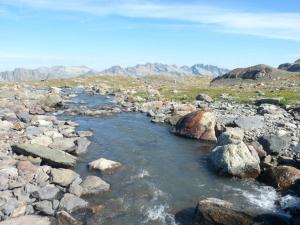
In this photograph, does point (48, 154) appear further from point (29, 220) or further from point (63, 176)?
point (29, 220)

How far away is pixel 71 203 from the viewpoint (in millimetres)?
23594

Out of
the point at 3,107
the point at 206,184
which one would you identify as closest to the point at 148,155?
the point at 206,184

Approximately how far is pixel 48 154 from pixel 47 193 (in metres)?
6.87

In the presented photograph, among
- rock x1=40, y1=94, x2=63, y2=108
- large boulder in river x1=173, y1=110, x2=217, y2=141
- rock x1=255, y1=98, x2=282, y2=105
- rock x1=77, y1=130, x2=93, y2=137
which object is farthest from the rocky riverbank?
rock x1=40, y1=94, x2=63, y2=108

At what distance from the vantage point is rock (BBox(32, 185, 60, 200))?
24.4 m

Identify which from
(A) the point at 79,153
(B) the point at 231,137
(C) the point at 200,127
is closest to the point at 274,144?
(B) the point at 231,137

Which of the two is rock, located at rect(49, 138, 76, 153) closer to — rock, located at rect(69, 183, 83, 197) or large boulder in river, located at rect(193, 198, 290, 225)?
rock, located at rect(69, 183, 83, 197)

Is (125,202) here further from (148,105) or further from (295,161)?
(148,105)

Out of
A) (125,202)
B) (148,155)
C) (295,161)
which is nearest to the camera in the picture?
(125,202)

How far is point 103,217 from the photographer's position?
74.3ft

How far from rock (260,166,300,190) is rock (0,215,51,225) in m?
15.6

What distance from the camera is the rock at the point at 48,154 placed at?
30.6 meters

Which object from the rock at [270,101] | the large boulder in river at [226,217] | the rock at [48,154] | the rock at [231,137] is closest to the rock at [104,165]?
the rock at [48,154]

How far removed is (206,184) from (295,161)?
328 inches
